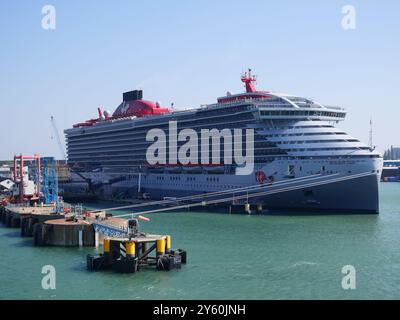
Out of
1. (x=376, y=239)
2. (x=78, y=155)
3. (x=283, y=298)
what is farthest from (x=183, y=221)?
(x=78, y=155)

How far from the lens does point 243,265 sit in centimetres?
3250

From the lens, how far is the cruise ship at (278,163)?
5441 centimetres

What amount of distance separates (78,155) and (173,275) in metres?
78.4

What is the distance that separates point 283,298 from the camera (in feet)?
84.2

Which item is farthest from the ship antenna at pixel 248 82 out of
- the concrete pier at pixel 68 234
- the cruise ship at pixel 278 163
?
the concrete pier at pixel 68 234

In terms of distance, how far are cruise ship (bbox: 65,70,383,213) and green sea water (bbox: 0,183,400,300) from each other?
225 inches
